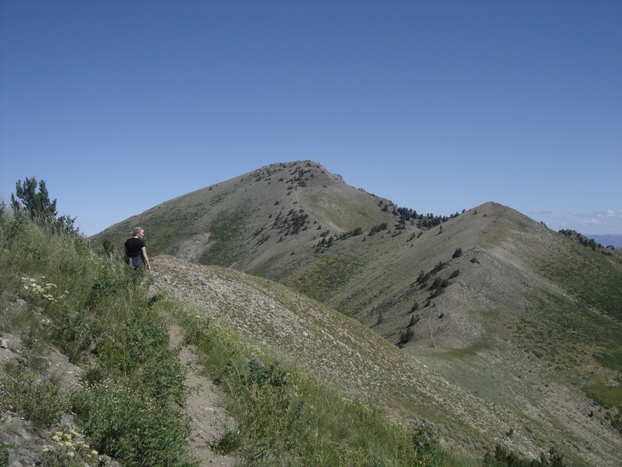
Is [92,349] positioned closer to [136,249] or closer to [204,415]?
[204,415]

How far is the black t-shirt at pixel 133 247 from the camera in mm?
12984

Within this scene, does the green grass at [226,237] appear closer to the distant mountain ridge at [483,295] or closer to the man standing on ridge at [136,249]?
the distant mountain ridge at [483,295]

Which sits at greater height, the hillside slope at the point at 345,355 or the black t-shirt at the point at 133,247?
the black t-shirt at the point at 133,247

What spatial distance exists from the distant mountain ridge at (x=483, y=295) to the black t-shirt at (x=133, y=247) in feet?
50.2

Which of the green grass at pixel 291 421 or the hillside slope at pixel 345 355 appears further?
the hillside slope at pixel 345 355

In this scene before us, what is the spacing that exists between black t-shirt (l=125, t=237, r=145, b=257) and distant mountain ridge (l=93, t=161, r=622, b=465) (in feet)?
50.2

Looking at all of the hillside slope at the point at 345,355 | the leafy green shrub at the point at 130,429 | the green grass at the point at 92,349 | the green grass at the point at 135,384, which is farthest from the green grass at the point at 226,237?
the leafy green shrub at the point at 130,429

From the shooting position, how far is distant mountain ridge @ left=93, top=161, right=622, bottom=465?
110 feet

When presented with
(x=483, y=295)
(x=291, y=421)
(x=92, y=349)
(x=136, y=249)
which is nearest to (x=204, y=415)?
(x=291, y=421)

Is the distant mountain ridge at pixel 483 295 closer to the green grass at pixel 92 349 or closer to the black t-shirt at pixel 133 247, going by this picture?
the black t-shirt at pixel 133 247

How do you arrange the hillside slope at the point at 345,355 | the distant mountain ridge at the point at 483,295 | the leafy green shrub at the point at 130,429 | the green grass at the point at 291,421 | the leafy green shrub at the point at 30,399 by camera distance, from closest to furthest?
1. the leafy green shrub at the point at 30,399
2. the leafy green shrub at the point at 130,429
3. the green grass at the point at 291,421
4. the hillside slope at the point at 345,355
5. the distant mountain ridge at the point at 483,295

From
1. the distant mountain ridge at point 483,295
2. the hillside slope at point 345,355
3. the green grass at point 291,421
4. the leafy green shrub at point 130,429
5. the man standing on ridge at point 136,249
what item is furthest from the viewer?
the distant mountain ridge at point 483,295

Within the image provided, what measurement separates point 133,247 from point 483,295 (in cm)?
4406

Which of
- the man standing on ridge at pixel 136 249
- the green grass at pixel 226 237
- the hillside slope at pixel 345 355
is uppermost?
the green grass at pixel 226 237
